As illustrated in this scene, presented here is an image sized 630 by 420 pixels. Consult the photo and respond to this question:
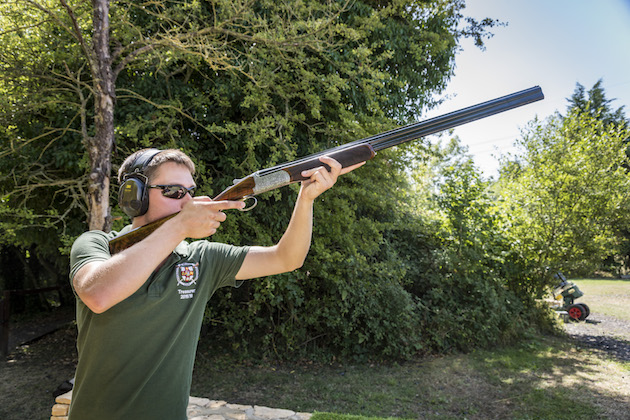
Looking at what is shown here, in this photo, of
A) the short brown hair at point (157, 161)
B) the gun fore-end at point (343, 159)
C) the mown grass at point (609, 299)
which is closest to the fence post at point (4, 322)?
the short brown hair at point (157, 161)

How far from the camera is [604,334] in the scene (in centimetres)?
1092

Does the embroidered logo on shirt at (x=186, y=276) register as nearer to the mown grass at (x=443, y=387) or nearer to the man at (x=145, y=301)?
the man at (x=145, y=301)

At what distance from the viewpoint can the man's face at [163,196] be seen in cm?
192

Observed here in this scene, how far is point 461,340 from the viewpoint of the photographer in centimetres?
912

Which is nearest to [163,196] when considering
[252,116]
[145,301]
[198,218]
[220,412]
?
[198,218]

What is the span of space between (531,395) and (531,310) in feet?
14.5

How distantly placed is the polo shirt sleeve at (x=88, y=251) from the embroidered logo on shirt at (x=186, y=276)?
11.8 inches

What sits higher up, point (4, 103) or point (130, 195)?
point (4, 103)

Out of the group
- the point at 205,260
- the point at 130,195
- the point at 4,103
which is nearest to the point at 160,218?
the point at 130,195

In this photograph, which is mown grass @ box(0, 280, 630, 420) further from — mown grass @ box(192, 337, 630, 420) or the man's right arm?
the man's right arm

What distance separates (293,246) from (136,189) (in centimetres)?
79

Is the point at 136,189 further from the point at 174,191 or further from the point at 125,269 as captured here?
the point at 125,269

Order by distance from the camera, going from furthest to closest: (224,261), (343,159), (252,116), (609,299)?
(609,299) < (252,116) < (343,159) < (224,261)

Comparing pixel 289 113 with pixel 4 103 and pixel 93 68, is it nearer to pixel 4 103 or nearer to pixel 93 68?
pixel 93 68
